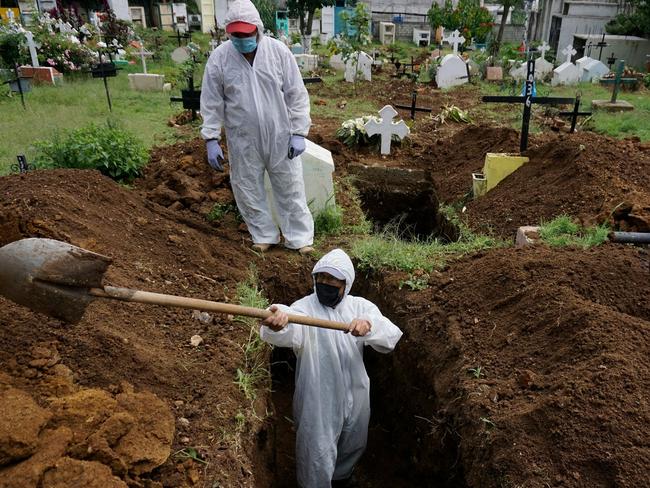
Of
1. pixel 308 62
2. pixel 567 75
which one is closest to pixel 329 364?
pixel 308 62

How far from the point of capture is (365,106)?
11.2 meters

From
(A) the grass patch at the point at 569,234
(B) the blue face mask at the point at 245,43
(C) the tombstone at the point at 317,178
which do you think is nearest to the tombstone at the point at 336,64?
(C) the tombstone at the point at 317,178

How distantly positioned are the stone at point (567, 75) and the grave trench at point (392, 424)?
12242mm

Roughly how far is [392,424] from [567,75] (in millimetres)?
13074

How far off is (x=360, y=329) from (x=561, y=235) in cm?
243

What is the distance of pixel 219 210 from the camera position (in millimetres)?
5312

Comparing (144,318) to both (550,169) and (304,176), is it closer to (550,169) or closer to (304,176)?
(304,176)

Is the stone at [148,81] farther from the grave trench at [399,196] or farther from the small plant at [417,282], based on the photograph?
the small plant at [417,282]

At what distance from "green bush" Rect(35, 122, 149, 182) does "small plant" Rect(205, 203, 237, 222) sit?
3.91 ft

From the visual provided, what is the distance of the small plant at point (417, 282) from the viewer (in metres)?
4.16

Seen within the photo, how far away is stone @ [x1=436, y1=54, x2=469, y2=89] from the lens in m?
13.6

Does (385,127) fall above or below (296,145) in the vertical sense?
below

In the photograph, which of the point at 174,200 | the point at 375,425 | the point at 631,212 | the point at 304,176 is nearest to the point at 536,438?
the point at 375,425

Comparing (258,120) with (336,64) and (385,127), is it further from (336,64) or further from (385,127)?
(336,64)
